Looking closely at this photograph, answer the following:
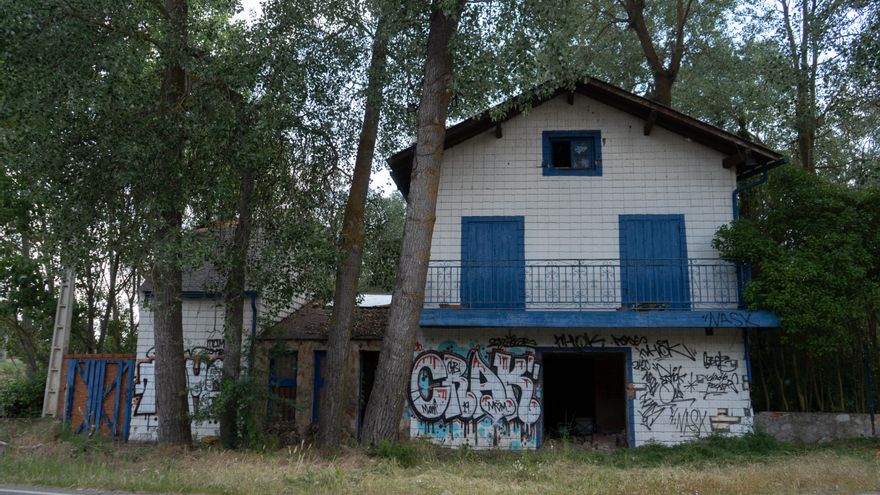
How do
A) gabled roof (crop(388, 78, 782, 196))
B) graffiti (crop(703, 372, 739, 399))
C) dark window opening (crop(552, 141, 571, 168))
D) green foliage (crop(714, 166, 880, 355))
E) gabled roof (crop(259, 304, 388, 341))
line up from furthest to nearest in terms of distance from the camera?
gabled roof (crop(259, 304, 388, 341)), dark window opening (crop(552, 141, 571, 168)), gabled roof (crop(388, 78, 782, 196)), graffiti (crop(703, 372, 739, 399)), green foliage (crop(714, 166, 880, 355))

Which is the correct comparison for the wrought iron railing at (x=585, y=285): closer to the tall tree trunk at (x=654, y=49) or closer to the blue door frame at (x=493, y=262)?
the blue door frame at (x=493, y=262)

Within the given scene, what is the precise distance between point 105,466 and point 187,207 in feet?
15.1

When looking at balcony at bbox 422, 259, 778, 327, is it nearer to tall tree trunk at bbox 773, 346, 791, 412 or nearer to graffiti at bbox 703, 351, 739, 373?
graffiti at bbox 703, 351, 739, 373

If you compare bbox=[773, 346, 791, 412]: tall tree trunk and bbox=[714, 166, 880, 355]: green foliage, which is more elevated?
bbox=[714, 166, 880, 355]: green foliage

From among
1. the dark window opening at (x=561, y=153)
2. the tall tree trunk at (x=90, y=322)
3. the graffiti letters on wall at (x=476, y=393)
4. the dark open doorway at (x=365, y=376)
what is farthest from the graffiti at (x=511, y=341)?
the tall tree trunk at (x=90, y=322)

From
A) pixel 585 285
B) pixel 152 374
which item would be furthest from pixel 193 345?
pixel 585 285

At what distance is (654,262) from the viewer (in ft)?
44.3

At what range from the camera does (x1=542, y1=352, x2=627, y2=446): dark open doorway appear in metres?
15.6

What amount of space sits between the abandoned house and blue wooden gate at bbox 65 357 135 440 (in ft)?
7.01

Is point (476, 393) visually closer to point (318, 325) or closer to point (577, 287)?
point (577, 287)

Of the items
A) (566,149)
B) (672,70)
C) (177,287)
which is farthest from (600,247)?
(177,287)

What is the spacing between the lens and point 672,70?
18.1 m

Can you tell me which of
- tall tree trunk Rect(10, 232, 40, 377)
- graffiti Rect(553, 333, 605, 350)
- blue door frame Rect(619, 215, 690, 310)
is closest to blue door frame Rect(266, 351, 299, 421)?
graffiti Rect(553, 333, 605, 350)

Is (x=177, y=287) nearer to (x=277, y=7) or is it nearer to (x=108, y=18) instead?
(x=108, y=18)
